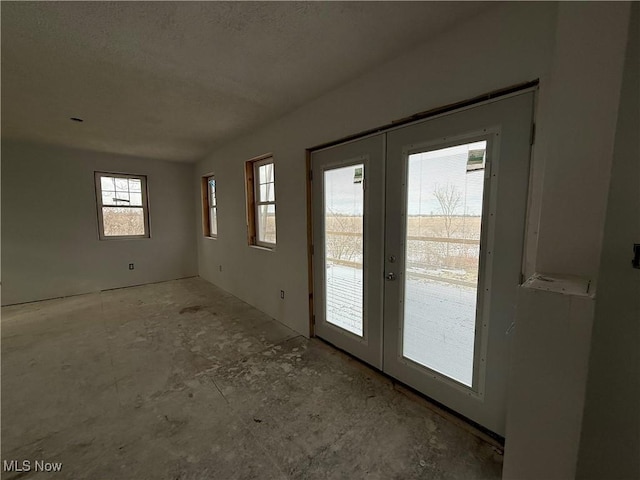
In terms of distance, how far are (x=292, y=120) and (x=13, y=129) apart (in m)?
3.58

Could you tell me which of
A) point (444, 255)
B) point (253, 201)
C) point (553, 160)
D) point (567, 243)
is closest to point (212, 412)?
point (444, 255)

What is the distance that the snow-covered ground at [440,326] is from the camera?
1663 mm

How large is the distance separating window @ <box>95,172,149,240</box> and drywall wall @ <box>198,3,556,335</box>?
60.6 inches

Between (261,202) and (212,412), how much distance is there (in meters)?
2.54

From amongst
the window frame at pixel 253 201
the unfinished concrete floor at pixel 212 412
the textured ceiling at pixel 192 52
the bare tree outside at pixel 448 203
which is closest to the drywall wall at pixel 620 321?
the unfinished concrete floor at pixel 212 412

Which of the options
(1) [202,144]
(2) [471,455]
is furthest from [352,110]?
(1) [202,144]

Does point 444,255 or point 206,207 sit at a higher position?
point 206,207

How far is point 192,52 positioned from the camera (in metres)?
1.75

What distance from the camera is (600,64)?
3.19 feet

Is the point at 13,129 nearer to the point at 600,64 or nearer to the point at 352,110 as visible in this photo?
the point at 352,110

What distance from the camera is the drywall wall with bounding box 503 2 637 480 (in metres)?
0.90

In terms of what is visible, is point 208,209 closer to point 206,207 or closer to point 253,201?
point 206,207

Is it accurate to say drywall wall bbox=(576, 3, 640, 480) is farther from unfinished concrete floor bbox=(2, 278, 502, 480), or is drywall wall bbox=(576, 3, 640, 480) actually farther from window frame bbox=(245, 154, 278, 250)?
window frame bbox=(245, 154, 278, 250)

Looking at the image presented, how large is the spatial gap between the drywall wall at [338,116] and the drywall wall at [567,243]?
11.2 inches
